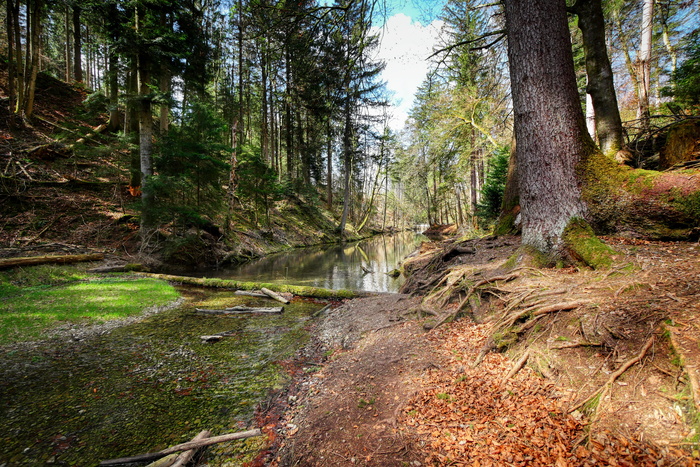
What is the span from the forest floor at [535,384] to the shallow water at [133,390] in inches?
26.2

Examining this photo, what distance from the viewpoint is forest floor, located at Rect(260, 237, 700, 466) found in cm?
187

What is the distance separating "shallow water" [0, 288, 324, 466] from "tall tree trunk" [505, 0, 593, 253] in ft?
15.4

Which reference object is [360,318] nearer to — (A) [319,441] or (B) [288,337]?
(B) [288,337]

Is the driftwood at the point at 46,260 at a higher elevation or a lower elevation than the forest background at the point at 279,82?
lower

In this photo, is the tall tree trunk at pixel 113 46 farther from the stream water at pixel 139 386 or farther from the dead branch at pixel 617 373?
the dead branch at pixel 617 373

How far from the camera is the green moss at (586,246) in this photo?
3547mm

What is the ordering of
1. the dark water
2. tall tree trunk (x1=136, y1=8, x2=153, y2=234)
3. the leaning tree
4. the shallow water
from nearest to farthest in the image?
1. the shallow water
2. the leaning tree
3. the dark water
4. tall tree trunk (x1=136, y1=8, x2=153, y2=234)

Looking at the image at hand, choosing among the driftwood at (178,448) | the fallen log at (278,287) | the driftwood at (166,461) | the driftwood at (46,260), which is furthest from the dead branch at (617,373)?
the driftwood at (46,260)

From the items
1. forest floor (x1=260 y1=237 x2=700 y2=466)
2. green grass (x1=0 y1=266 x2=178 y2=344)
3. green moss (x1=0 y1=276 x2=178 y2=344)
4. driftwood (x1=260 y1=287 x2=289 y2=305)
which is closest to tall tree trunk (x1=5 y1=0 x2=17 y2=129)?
green grass (x1=0 y1=266 x2=178 y2=344)

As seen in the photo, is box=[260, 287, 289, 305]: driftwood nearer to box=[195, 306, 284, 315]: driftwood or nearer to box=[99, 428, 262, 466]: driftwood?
box=[195, 306, 284, 315]: driftwood

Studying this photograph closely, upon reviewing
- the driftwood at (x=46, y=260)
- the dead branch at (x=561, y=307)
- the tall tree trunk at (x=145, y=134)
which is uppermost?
the tall tree trunk at (x=145, y=134)

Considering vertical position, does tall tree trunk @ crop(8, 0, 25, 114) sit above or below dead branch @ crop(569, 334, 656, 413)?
above

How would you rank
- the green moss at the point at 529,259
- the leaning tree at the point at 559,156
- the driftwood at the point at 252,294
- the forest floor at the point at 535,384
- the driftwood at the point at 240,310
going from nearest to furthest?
1. the forest floor at the point at 535,384
2. the leaning tree at the point at 559,156
3. the green moss at the point at 529,259
4. the driftwood at the point at 240,310
5. the driftwood at the point at 252,294

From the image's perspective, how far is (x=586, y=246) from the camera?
3752 millimetres
